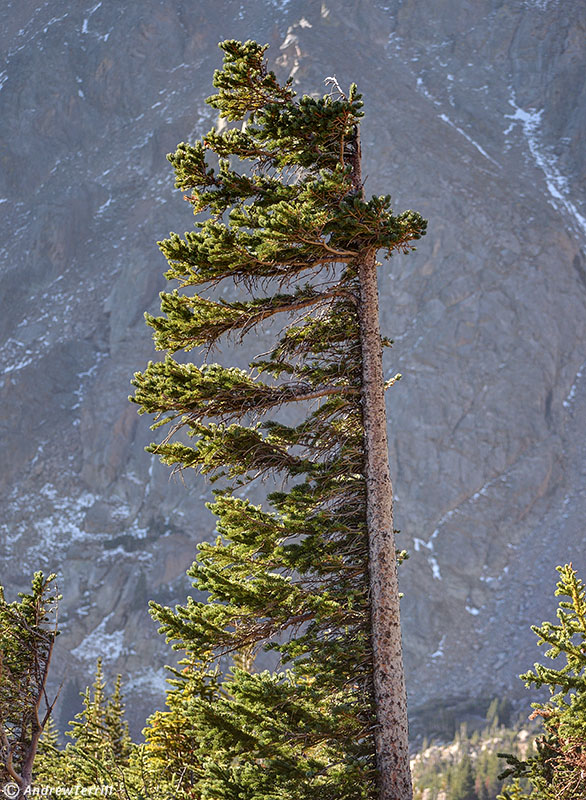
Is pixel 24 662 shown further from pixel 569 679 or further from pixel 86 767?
pixel 569 679

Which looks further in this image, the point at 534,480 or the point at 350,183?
the point at 534,480

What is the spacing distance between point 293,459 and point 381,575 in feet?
4.13

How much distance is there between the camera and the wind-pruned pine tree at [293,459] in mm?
6574

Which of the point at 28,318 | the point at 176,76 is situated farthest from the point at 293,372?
the point at 176,76

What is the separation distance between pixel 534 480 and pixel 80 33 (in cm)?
12752

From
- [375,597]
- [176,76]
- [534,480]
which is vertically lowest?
[375,597]

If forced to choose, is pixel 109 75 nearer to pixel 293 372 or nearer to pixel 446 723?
pixel 446 723

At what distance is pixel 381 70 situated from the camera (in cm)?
14038

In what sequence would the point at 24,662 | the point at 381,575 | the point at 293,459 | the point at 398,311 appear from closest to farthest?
the point at 381,575 < the point at 293,459 < the point at 24,662 < the point at 398,311

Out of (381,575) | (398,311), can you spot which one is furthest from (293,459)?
(398,311)

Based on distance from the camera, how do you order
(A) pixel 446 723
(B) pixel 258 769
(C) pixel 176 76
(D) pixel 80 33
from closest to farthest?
(B) pixel 258 769 → (A) pixel 446 723 → (C) pixel 176 76 → (D) pixel 80 33

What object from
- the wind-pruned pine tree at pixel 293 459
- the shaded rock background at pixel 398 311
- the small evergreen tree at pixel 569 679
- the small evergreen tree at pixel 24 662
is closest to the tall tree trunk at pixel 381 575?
the wind-pruned pine tree at pixel 293 459

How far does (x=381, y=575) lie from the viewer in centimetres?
710

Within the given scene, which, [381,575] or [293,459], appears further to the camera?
[293,459]
